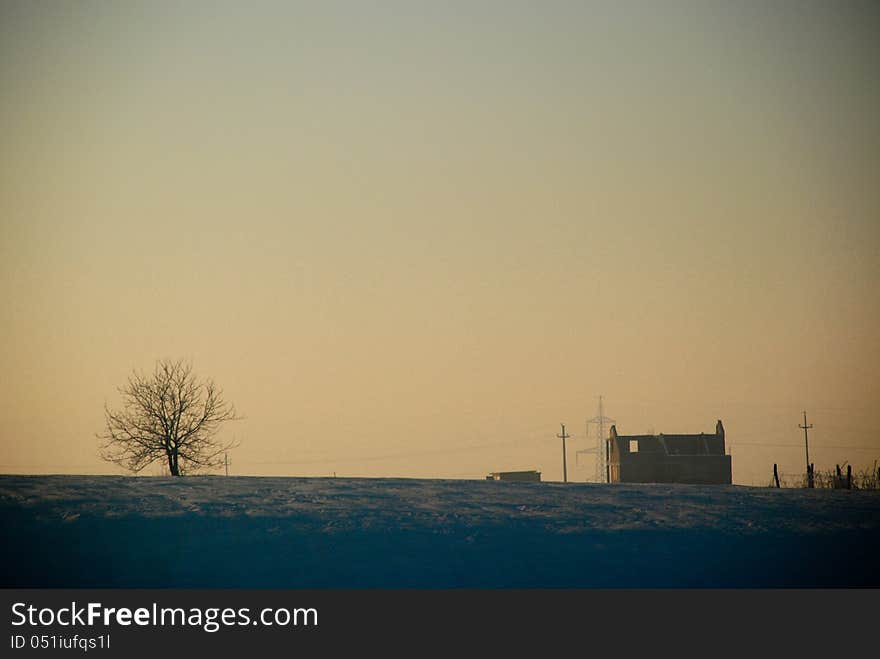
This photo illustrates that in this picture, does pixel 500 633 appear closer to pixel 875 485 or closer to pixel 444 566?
pixel 444 566

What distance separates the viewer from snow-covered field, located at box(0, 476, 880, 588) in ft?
147

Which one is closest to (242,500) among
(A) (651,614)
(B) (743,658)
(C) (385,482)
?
(C) (385,482)

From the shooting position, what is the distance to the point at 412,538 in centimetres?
4747

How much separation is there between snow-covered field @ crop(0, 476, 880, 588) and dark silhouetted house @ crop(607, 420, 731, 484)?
70008mm

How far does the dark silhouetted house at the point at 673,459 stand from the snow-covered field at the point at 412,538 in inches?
2756

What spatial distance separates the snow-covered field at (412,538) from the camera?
1759 inches

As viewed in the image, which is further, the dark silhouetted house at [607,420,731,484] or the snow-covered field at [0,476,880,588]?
the dark silhouetted house at [607,420,731,484]

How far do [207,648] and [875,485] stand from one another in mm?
51425

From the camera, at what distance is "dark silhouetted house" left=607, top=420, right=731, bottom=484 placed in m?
126

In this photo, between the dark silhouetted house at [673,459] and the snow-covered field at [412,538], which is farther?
the dark silhouetted house at [673,459]

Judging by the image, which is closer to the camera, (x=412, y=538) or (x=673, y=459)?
(x=412, y=538)

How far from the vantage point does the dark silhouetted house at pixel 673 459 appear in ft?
414

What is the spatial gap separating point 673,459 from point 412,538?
82772 mm

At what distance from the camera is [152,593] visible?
41.4 metres
